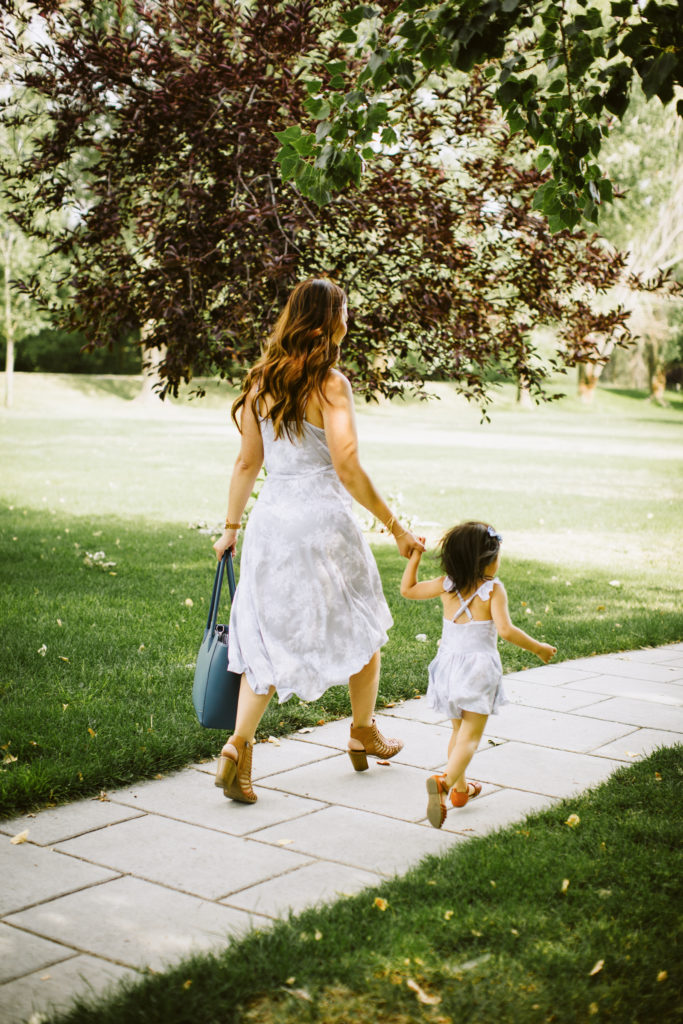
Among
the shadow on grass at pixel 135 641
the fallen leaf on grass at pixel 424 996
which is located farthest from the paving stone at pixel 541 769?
the fallen leaf on grass at pixel 424 996

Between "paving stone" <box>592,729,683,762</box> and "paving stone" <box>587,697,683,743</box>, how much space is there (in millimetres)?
109

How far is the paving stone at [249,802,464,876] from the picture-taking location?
145 inches

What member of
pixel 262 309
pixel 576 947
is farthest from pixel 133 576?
pixel 576 947

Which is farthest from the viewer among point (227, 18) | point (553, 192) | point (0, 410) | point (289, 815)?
point (0, 410)

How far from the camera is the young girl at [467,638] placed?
13.4 ft

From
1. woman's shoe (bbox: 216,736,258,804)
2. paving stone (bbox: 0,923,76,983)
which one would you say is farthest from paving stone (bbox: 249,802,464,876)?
paving stone (bbox: 0,923,76,983)

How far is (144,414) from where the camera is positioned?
39.8m

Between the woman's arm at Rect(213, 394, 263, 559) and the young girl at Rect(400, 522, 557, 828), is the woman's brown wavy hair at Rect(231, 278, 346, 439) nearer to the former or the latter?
the woman's arm at Rect(213, 394, 263, 559)

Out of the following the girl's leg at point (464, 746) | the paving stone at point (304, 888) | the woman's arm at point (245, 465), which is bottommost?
the paving stone at point (304, 888)

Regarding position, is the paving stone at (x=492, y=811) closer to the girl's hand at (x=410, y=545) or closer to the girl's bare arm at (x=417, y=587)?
the girl's bare arm at (x=417, y=587)

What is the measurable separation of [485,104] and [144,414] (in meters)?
33.8

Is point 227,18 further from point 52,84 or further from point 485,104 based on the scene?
point 485,104

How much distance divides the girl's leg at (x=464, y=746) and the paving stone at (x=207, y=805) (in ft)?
1.87

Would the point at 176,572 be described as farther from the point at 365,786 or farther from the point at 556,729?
the point at 365,786
